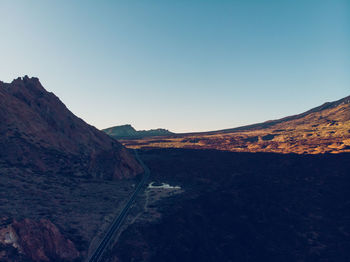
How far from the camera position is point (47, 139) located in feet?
222

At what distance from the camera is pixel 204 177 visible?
216 ft

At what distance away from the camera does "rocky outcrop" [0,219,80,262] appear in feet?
80.5

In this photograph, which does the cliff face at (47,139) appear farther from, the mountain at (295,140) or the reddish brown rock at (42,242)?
the mountain at (295,140)

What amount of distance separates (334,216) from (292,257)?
17834mm

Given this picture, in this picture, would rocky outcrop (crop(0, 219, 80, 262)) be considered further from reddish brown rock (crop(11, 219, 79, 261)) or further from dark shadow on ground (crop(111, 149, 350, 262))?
dark shadow on ground (crop(111, 149, 350, 262))

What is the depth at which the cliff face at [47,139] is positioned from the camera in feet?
185

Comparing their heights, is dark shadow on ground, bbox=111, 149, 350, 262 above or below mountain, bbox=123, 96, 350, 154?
below

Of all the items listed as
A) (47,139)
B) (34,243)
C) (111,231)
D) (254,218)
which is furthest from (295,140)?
(34,243)

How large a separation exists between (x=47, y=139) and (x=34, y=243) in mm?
50919

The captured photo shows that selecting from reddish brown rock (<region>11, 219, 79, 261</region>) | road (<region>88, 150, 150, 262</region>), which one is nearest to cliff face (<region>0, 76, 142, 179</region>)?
road (<region>88, 150, 150, 262</region>)

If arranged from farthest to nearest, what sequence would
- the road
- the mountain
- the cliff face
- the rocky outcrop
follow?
the mountain, the cliff face, the road, the rocky outcrop

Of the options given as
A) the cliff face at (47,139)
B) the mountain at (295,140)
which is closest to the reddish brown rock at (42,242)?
the cliff face at (47,139)

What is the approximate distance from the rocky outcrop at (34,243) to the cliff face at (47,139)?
31.7 m

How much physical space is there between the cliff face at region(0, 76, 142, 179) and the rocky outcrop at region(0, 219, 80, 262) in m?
31.7
